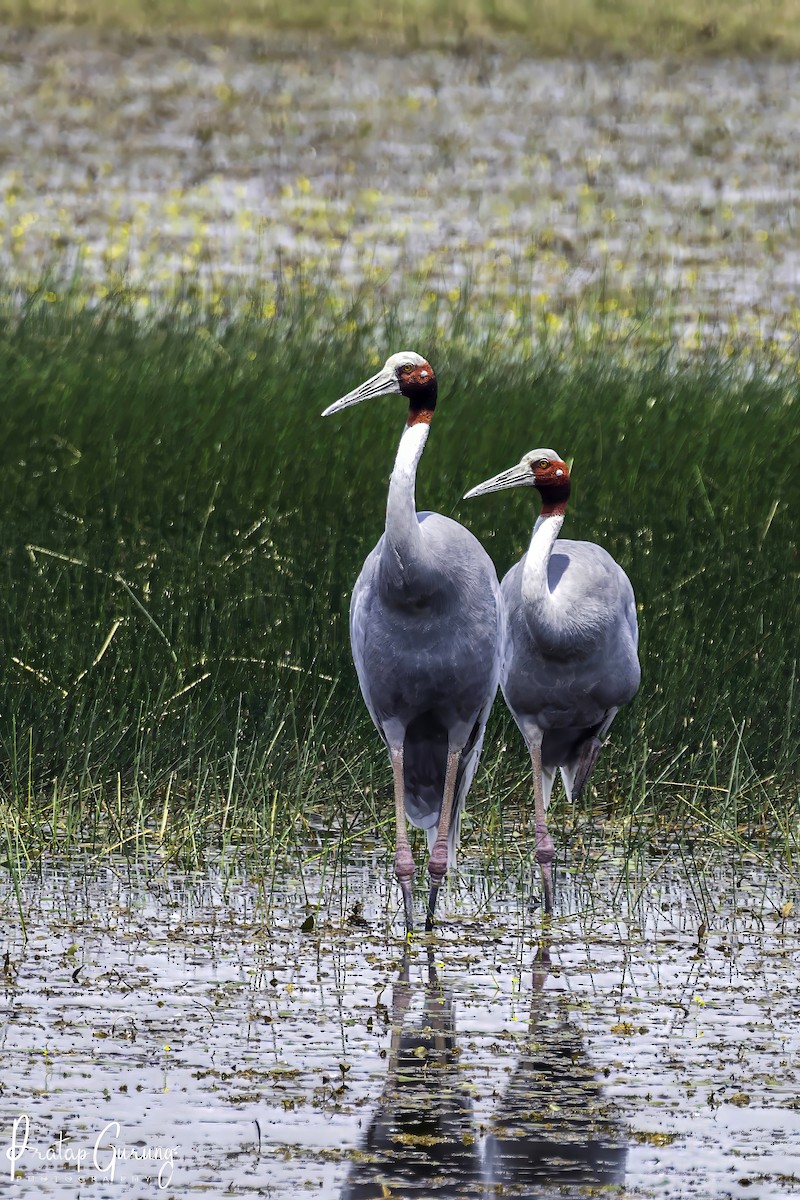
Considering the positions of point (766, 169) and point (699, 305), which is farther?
point (766, 169)

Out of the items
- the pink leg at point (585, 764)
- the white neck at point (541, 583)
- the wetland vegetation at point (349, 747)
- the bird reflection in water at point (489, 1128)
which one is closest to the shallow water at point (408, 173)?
the wetland vegetation at point (349, 747)

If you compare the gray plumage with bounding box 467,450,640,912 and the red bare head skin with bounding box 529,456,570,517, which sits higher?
the red bare head skin with bounding box 529,456,570,517

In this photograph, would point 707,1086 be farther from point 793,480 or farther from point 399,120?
point 399,120

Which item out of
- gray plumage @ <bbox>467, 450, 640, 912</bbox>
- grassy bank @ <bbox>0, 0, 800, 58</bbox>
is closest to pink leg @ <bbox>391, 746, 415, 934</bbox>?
gray plumage @ <bbox>467, 450, 640, 912</bbox>

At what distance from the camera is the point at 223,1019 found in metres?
5.64

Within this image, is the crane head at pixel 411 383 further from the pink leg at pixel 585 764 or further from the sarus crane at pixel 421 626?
the pink leg at pixel 585 764

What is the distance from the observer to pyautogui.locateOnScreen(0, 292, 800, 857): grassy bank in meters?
7.84

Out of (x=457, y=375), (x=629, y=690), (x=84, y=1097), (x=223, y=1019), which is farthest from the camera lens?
(x=457, y=375)

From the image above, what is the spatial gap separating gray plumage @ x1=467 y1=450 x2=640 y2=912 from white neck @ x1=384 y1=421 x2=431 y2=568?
23.4 inches

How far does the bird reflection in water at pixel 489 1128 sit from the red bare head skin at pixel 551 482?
213 centimetres

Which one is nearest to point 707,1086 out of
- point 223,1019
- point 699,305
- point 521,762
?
point 223,1019

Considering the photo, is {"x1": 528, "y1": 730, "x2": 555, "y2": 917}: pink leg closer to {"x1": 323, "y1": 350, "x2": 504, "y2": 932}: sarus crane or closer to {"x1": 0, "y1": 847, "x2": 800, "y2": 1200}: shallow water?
{"x1": 0, "y1": 847, "x2": 800, "y2": 1200}: shallow water

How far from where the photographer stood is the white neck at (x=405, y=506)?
6715 mm

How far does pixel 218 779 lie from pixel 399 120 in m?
14.9
